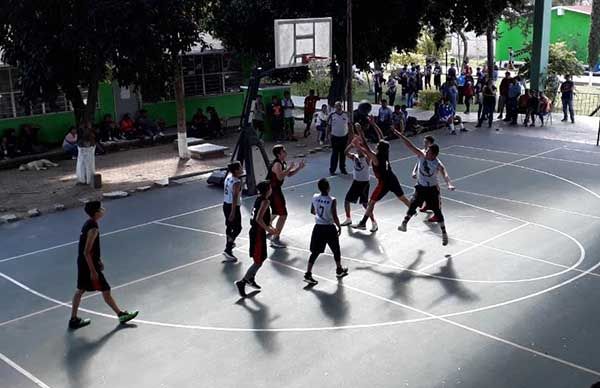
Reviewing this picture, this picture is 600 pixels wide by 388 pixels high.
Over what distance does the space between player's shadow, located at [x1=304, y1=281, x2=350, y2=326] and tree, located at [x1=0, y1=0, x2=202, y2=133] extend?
8.37m

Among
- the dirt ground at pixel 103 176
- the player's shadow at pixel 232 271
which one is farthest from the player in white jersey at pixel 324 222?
the dirt ground at pixel 103 176

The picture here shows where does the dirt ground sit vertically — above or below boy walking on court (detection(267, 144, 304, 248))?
below

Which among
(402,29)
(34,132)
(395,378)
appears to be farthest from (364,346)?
(402,29)

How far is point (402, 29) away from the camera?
24016 mm

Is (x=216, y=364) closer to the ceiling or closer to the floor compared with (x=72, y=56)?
closer to the floor

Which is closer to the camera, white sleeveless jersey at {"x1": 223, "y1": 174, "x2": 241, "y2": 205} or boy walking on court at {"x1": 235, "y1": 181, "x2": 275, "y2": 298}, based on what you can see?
boy walking on court at {"x1": 235, "y1": 181, "x2": 275, "y2": 298}

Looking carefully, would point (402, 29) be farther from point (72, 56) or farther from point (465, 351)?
point (465, 351)

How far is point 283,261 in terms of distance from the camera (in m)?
11.4

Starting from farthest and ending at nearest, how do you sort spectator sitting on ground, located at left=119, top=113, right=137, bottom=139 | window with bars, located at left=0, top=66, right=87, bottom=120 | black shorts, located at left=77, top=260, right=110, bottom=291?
spectator sitting on ground, located at left=119, top=113, right=137, bottom=139, window with bars, located at left=0, top=66, right=87, bottom=120, black shorts, located at left=77, top=260, right=110, bottom=291

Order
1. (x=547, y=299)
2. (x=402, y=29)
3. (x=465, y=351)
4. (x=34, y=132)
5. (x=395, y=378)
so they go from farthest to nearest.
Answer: (x=402, y=29) < (x=34, y=132) < (x=547, y=299) < (x=465, y=351) < (x=395, y=378)

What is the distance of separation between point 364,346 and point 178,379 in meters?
2.18

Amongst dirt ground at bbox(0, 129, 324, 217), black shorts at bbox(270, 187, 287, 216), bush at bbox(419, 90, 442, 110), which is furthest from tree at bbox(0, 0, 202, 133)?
bush at bbox(419, 90, 442, 110)

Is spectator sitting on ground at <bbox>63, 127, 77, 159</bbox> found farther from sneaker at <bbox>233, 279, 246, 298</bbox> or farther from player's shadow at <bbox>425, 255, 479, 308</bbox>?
player's shadow at <bbox>425, 255, 479, 308</bbox>

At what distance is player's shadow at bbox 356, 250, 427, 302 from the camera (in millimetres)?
9805
